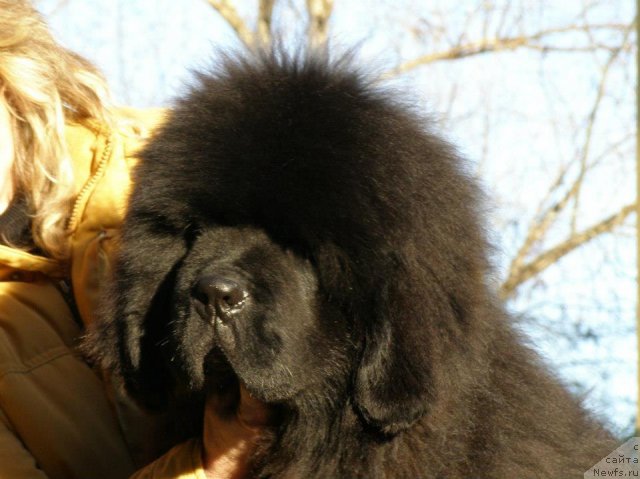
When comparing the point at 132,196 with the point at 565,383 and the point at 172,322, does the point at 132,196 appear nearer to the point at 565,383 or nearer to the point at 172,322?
the point at 172,322

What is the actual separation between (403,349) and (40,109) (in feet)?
5.92

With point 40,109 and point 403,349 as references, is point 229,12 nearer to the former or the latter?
point 40,109

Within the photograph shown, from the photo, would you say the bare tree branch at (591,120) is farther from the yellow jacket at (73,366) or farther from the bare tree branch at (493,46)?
the yellow jacket at (73,366)

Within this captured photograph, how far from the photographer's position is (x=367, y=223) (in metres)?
2.45

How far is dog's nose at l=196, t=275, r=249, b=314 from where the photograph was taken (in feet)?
7.70

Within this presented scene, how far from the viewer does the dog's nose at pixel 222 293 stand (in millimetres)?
2348

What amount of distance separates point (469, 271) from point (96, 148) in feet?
5.38

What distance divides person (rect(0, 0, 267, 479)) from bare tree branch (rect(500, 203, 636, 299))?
410cm

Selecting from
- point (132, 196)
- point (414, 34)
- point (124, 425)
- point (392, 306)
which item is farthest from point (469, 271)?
point (414, 34)

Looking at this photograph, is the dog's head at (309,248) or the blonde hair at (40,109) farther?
the blonde hair at (40,109)

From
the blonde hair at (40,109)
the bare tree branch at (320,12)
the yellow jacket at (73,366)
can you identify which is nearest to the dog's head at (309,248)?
the yellow jacket at (73,366)

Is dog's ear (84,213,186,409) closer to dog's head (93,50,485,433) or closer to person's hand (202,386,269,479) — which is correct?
dog's head (93,50,485,433)

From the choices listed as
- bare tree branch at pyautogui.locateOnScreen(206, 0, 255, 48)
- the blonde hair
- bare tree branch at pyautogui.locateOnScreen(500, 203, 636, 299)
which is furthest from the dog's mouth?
bare tree branch at pyautogui.locateOnScreen(206, 0, 255, 48)

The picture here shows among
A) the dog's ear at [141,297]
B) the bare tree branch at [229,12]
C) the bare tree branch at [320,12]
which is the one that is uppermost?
the dog's ear at [141,297]
